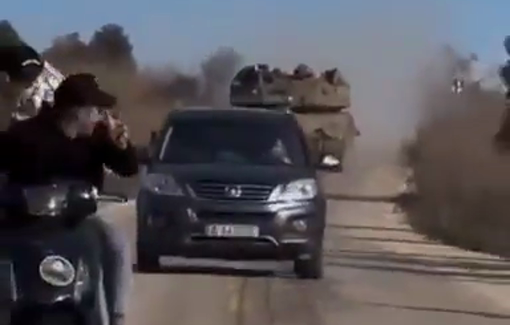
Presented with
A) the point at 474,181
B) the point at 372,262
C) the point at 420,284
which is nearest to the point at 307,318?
the point at 420,284

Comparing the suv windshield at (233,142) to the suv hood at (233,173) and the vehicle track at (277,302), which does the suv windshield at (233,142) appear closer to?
the suv hood at (233,173)

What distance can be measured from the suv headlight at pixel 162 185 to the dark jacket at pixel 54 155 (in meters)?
8.18

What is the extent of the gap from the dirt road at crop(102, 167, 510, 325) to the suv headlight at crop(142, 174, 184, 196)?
904 millimetres

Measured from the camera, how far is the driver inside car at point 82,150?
799 centimetres

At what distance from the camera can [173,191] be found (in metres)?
16.9

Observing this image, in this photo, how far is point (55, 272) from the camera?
7.49 metres

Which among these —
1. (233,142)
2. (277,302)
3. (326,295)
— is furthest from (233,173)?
(277,302)

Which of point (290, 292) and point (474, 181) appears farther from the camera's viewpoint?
point (474, 181)

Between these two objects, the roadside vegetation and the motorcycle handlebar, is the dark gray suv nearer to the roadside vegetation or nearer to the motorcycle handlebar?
the motorcycle handlebar

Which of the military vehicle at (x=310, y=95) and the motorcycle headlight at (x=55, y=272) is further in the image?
the military vehicle at (x=310, y=95)

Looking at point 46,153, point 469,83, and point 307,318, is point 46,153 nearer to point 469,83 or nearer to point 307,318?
point 307,318

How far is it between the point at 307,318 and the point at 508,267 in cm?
895

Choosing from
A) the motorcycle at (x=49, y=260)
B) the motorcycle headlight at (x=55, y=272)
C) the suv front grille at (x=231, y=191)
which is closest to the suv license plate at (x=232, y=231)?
the suv front grille at (x=231, y=191)

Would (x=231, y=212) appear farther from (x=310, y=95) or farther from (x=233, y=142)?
(x=310, y=95)
